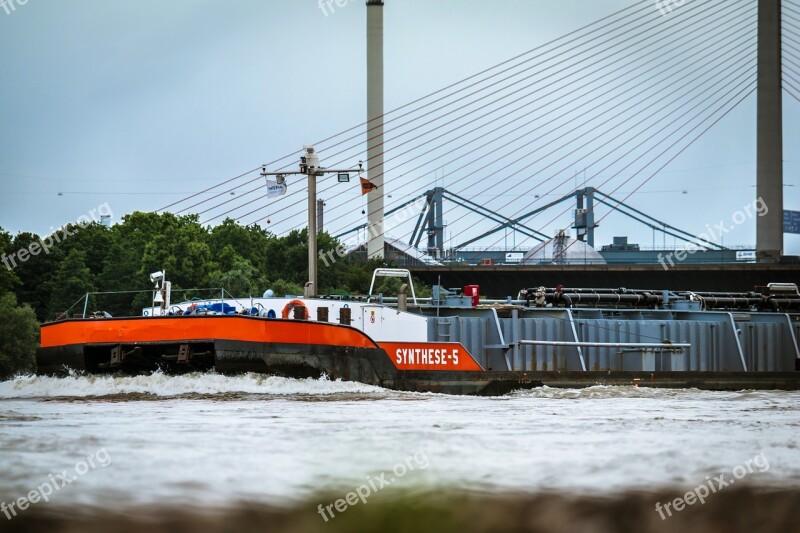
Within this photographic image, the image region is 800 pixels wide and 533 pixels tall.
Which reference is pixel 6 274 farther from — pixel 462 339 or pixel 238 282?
pixel 462 339

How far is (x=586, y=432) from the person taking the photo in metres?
9.29

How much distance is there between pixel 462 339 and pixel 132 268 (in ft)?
142

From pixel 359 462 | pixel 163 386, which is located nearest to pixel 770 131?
pixel 163 386

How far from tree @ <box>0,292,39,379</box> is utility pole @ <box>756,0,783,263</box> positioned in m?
45.1

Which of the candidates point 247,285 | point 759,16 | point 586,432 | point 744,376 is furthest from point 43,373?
point 759,16

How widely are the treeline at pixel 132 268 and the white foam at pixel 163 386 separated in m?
27.4

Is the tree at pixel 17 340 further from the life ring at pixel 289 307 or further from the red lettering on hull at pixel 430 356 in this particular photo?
the red lettering on hull at pixel 430 356

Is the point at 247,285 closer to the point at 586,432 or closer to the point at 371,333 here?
the point at 371,333

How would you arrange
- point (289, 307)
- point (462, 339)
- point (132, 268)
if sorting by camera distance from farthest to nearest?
1. point (132, 268)
2. point (462, 339)
3. point (289, 307)

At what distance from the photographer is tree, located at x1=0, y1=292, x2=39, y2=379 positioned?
1972 inches

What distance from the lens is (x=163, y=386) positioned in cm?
2302

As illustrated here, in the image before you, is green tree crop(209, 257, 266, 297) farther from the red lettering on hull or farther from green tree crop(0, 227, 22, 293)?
the red lettering on hull

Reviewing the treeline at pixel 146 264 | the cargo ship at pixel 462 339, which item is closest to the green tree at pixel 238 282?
the treeline at pixel 146 264

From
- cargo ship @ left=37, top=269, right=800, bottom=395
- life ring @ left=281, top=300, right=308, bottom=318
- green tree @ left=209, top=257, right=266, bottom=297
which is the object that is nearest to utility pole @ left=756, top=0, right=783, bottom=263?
cargo ship @ left=37, top=269, right=800, bottom=395
